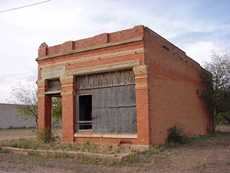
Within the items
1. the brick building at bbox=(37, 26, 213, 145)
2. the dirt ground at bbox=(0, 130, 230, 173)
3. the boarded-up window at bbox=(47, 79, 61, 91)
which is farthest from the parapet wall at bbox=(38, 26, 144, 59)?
the dirt ground at bbox=(0, 130, 230, 173)

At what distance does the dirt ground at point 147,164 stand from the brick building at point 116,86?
2426 mm

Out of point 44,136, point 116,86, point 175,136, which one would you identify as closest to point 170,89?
point 175,136

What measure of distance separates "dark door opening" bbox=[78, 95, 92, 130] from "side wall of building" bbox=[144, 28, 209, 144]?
4.15 metres

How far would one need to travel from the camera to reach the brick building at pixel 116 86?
1778 cm

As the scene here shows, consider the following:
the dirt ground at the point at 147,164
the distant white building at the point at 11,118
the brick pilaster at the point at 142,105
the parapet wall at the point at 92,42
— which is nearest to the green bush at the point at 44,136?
the parapet wall at the point at 92,42

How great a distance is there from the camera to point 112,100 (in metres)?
19.2

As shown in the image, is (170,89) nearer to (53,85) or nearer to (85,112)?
(85,112)

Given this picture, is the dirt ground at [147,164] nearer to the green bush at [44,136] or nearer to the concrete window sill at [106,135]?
the concrete window sill at [106,135]

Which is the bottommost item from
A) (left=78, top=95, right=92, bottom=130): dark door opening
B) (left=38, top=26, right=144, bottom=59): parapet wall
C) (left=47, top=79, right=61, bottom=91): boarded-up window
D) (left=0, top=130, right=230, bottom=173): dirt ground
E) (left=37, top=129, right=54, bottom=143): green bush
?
(left=0, top=130, right=230, bottom=173): dirt ground

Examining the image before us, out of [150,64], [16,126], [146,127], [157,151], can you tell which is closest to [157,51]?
[150,64]

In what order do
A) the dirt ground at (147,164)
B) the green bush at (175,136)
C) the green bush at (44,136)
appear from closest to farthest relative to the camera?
1. the dirt ground at (147,164)
2. the green bush at (175,136)
3. the green bush at (44,136)

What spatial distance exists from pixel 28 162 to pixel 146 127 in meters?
5.81

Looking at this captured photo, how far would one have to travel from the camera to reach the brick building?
17781mm

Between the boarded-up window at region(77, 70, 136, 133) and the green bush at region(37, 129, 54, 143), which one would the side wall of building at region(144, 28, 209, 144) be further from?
the green bush at region(37, 129, 54, 143)
